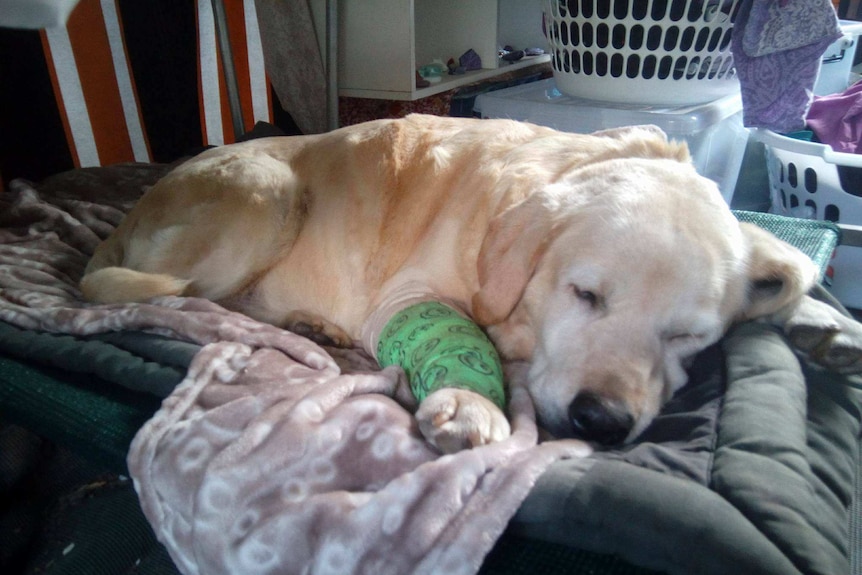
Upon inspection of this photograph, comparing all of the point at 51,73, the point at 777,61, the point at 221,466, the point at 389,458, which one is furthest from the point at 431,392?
the point at 51,73

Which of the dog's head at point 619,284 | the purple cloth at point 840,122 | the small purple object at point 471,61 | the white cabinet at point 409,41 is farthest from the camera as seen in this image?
the small purple object at point 471,61

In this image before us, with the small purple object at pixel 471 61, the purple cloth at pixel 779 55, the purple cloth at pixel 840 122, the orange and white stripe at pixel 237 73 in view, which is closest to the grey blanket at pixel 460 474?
the purple cloth at pixel 779 55

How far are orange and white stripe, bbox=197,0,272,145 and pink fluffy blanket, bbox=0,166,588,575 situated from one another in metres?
1.64

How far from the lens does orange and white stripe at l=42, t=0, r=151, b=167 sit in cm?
204

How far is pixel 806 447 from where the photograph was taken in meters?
0.80

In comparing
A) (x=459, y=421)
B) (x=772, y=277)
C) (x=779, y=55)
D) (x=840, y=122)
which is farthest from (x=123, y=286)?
(x=840, y=122)

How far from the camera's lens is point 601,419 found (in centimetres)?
81

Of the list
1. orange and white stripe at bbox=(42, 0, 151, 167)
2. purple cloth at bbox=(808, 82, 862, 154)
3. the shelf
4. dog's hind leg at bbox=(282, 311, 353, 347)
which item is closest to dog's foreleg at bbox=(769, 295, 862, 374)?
dog's hind leg at bbox=(282, 311, 353, 347)

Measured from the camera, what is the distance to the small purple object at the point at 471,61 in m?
2.59

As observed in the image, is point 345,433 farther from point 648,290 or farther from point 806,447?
point 806,447

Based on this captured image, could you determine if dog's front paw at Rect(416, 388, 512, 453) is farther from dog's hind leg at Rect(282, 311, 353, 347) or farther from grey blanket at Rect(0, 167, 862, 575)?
dog's hind leg at Rect(282, 311, 353, 347)

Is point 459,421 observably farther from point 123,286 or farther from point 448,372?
point 123,286

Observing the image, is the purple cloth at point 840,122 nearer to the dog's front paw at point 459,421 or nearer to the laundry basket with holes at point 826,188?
the laundry basket with holes at point 826,188

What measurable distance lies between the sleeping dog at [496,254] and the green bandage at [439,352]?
4cm
